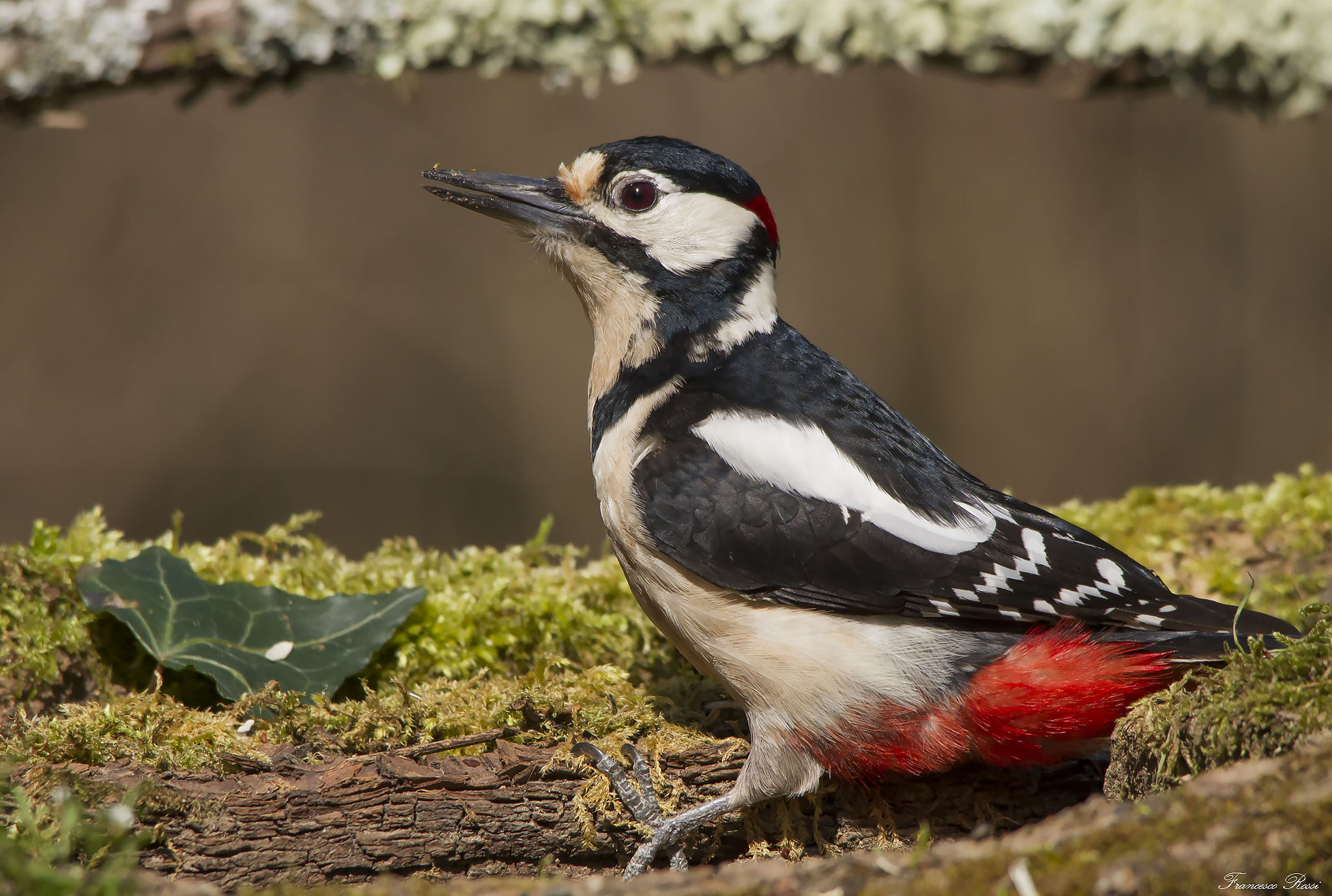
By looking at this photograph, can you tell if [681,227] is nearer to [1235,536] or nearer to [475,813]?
[475,813]

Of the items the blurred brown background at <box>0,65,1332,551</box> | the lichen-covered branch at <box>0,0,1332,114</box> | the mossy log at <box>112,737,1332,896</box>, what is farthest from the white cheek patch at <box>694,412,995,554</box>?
the blurred brown background at <box>0,65,1332,551</box>

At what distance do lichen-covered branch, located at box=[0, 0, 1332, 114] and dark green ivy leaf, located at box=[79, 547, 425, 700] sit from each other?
143 cm

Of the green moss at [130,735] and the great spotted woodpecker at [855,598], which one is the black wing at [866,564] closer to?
the great spotted woodpecker at [855,598]

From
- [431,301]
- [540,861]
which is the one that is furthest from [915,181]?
[540,861]

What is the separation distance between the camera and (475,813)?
2646mm

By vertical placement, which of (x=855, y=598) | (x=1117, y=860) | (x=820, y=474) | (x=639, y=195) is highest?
(x=639, y=195)

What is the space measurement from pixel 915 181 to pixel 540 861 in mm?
7341

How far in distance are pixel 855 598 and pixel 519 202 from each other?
63.9 inches

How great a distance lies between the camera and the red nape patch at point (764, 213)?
3.49 metres

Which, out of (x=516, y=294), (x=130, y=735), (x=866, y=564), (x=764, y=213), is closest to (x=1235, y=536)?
(x=866, y=564)

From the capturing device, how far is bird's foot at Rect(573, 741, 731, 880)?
2.77m

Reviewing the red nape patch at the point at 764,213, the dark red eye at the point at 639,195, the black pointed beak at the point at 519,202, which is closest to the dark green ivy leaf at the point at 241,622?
the black pointed beak at the point at 519,202

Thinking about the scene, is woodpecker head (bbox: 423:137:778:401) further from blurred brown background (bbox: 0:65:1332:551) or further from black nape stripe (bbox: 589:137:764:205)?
blurred brown background (bbox: 0:65:1332:551)

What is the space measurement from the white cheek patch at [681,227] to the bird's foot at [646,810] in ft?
4.83
